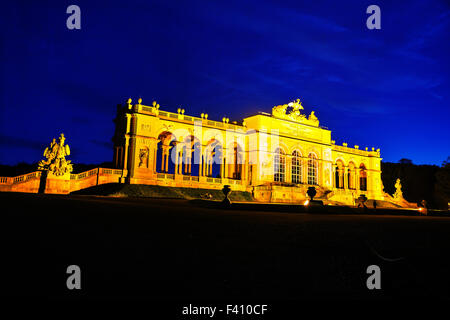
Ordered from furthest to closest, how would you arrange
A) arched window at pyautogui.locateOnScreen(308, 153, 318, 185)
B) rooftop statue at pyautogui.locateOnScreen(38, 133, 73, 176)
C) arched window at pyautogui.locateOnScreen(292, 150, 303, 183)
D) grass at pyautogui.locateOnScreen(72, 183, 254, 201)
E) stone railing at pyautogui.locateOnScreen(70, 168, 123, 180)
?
arched window at pyautogui.locateOnScreen(308, 153, 318, 185), arched window at pyautogui.locateOnScreen(292, 150, 303, 183), stone railing at pyautogui.locateOnScreen(70, 168, 123, 180), grass at pyautogui.locateOnScreen(72, 183, 254, 201), rooftop statue at pyautogui.locateOnScreen(38, 133, 73, 176)

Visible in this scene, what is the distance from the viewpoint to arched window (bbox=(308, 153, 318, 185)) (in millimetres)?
55219

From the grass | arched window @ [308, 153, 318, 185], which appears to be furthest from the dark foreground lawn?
arched window @ [308, 153, 318, 185]

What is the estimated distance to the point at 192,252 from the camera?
6.48 meters

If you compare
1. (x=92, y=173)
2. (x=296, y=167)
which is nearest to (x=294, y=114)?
(x=296, y=167)

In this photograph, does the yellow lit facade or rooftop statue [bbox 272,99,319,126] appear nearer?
the yellow lit facade

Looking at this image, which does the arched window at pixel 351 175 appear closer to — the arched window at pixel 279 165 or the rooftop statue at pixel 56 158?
the arched window at pixel 279 165

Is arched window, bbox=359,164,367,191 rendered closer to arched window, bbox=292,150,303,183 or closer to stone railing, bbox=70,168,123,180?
arched window, bbox=292,150,303,183

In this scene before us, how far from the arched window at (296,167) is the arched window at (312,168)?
227 centimetres

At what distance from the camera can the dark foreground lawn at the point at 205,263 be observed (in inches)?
187

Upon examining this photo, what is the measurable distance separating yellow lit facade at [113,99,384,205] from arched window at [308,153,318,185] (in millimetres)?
135

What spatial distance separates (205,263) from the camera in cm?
587

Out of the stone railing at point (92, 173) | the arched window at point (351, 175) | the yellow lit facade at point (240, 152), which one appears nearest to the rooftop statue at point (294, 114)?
the yellow lit facade at point (240, 152)

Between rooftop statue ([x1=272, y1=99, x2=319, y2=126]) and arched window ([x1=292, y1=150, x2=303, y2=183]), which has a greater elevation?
rooftop statue ([x1=272, y1=99, x2=319, y2=126])
